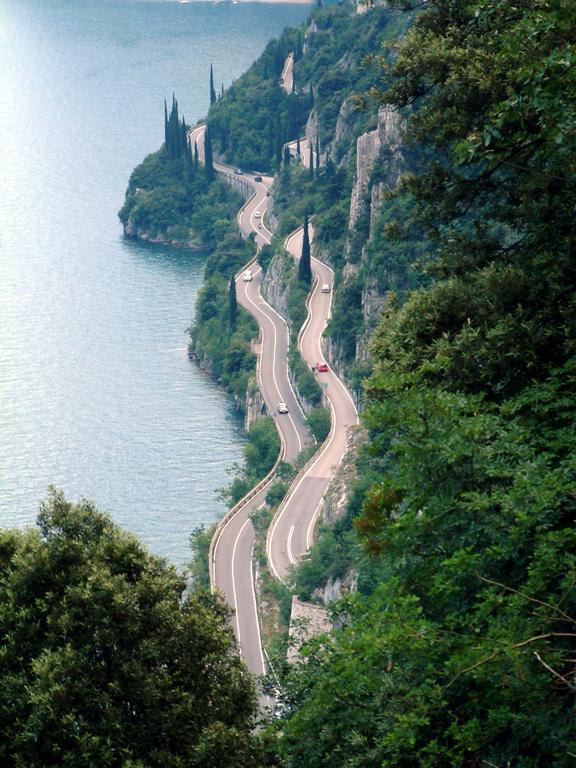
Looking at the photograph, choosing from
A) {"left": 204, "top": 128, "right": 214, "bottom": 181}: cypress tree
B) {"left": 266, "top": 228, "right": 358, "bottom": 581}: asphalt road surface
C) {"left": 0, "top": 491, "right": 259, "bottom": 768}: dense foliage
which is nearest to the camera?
{"left": 0, "top": 491, "right": 259, "bottom": 768}: dense foliage

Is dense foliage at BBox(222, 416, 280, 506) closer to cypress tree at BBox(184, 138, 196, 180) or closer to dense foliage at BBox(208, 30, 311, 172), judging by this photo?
dense foliage at BBox(208, 30, 311, 172)

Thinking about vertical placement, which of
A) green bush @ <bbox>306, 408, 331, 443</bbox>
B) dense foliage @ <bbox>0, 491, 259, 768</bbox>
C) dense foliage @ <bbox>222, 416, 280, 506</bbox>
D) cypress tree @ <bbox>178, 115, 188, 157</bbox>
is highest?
cypress tree @ <bbox>178, 115, 188, 157</bbox>

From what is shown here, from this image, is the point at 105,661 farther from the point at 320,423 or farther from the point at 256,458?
the point at 320,423

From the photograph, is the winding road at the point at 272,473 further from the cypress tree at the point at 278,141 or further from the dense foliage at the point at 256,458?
the cypress tree at the point at 278,141

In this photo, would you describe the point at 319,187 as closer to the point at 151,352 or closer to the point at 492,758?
the point at 151,352

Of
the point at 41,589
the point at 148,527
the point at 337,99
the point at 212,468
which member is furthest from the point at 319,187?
the point at 41,589

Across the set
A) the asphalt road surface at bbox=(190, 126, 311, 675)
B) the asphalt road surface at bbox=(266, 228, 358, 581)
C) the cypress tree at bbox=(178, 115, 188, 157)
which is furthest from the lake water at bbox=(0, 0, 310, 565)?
the cypress tree at bbox=(178, 115, 188, 157)

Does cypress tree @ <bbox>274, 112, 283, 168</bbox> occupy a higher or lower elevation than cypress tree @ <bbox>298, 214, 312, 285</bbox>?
higher

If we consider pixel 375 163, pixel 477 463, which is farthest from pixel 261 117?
pixel 477 463
